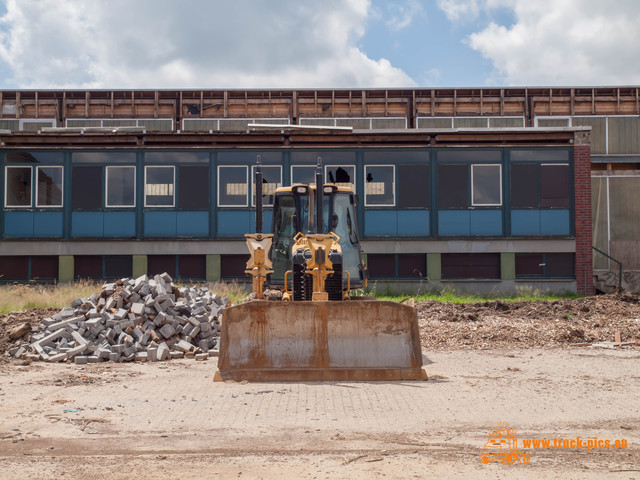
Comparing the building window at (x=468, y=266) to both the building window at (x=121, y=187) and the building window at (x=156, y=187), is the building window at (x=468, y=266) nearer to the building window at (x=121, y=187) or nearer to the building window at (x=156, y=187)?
the building window at (x=156, y=187)

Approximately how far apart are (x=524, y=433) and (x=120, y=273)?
2071 cm

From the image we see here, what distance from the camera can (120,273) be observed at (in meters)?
25.0

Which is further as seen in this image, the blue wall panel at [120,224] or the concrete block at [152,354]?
the blue wall panel at [120,224]

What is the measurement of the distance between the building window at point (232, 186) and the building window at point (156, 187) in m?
1.80

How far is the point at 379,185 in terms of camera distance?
989 inches

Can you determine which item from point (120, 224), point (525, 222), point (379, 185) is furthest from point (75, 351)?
point (525, 222)

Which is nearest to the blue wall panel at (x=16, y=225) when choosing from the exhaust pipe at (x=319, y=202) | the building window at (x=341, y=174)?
the building window at (x=341, y=174)

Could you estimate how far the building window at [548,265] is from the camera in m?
25.2

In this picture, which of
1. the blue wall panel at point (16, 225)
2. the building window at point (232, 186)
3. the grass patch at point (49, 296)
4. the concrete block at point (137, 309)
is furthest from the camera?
the building window at point (232, 186)

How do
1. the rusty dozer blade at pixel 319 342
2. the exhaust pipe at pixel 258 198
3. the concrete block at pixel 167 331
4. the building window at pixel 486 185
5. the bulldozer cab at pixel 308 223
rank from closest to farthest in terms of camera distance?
the rusty dozer blade at pixel 319 342, the exhaust pipe at pixel 258 198, the bulldozer cab at pixel 308 223, the concrete block at pixel 167 331, the building window at pixel 486 185

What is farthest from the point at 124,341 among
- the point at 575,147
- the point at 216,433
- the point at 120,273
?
the point at 575,147

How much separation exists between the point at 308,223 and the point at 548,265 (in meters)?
16.7

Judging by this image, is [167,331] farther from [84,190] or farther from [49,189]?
[49,189]

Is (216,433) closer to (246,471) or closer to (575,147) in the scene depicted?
(246,471)
